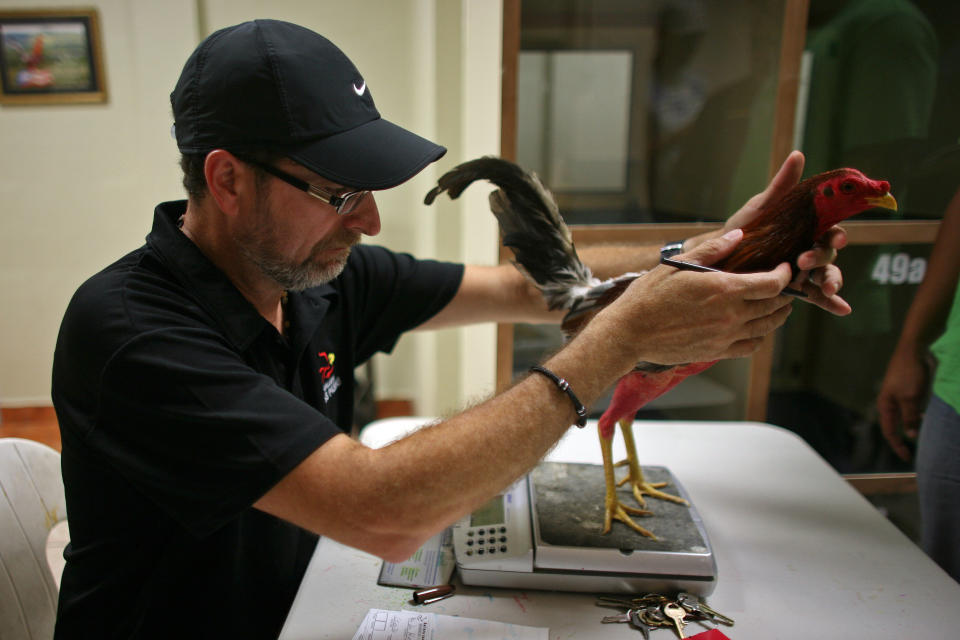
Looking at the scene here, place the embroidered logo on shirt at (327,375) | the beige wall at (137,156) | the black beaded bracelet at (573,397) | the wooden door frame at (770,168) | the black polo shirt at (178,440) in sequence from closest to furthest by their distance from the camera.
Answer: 1. the black polo shirt at (178,440)
2. the black beaded bracelet at (573,397)
3. the embroidered logo on shirt at (327,375)
4. the wooden door frame at (770,168)
5. the beige wall at (137,156)

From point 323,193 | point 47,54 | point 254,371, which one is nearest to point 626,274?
point 323,193

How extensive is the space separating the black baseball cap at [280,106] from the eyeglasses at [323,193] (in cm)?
3

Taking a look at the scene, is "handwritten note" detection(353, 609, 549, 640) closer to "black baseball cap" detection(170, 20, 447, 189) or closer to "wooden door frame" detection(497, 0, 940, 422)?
"black baseball cap" detection(170, 20, 447, 189)

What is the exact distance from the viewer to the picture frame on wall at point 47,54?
185 centimetres

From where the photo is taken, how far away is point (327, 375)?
1151mm

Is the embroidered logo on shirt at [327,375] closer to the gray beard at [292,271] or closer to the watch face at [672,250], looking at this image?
the gray beard at [292,271]

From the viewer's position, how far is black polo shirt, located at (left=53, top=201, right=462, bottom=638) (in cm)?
75

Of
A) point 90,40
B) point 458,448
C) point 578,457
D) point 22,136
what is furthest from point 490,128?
point 22,136

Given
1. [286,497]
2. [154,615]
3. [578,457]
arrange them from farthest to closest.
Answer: [578,457] < [154,615] < [286,497]

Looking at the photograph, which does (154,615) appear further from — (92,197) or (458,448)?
(92,197)

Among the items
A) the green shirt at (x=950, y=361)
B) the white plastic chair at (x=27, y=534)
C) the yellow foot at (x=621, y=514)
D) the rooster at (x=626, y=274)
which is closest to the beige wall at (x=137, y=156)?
the rooster at (x=626, y=274)

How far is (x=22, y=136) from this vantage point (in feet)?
6.18

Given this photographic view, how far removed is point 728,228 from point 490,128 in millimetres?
863

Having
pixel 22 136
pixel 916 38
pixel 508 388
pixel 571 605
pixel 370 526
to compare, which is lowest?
pixel 571 605
